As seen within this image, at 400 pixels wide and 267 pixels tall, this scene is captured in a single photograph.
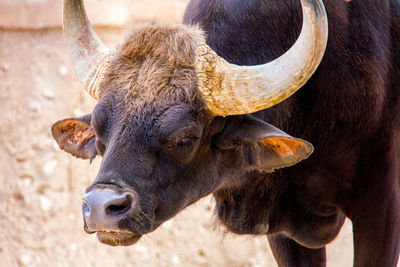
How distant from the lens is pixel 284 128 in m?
4.60

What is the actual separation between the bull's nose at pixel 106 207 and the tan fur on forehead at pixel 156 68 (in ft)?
1.84

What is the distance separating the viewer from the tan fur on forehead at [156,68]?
3.82m

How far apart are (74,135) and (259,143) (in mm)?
1406

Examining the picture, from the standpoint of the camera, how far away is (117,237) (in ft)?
12.0

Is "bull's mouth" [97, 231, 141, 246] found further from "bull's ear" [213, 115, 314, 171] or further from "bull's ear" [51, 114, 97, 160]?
"bull's ear" [51, 114, 97, 160]

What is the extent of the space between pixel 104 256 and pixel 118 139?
4.91 meters

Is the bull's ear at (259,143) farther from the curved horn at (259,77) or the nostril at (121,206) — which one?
the nostril at (121,206)

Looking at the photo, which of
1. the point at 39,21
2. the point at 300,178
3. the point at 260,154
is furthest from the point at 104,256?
the point at 260,154

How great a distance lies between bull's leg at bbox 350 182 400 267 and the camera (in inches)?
185

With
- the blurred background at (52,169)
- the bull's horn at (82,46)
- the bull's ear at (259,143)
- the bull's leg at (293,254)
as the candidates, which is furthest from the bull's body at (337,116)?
the blurred background at (52,169)

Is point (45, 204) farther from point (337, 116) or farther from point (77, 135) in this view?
point (337, 116)

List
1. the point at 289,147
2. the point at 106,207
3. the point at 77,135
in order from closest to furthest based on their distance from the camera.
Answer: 1. the point at 106,207
2. the point at 289,147
3. the point at 77,135

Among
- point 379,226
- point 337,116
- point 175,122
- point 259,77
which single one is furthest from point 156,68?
point 379,226

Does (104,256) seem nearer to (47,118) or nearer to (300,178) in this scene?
(47,118)
